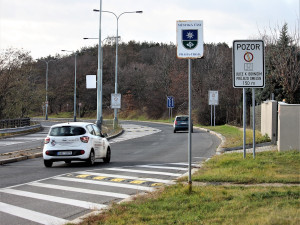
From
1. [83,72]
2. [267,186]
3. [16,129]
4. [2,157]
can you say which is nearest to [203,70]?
[83,72]

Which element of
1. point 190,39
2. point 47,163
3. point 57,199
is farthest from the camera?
point 47,163

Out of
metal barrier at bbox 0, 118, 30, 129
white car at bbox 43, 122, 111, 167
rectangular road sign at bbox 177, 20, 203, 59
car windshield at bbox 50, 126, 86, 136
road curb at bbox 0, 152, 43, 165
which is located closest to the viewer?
rectangular road sign at bbox 177, 20, 203, 59

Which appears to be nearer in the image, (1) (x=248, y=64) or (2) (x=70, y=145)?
(1) (x=248, y=64)

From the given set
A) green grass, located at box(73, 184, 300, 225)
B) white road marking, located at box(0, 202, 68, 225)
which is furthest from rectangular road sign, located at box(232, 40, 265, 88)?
white road marking, located at box(0, 202, 68, 225)

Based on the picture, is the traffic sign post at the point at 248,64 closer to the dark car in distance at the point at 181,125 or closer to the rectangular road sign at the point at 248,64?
the rectangular road sign at the point at 248,64

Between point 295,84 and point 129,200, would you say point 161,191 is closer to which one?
point 129,200

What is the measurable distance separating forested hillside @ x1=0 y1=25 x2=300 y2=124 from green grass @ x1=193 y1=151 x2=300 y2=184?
1045 inches

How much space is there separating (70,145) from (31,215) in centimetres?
924

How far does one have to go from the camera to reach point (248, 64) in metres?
15.6

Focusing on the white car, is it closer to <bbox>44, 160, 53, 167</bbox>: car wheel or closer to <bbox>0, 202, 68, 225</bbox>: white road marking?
<bbox>44, 160, 53, 167</bbox>: car wheel

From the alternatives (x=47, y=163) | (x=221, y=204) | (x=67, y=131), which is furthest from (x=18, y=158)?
(x=221, y=204)

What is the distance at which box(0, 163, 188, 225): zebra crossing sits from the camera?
8.95 m

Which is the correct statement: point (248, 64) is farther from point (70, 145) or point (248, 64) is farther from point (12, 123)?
point (12, 123)

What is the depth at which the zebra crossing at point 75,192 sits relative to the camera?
8.95 meters
